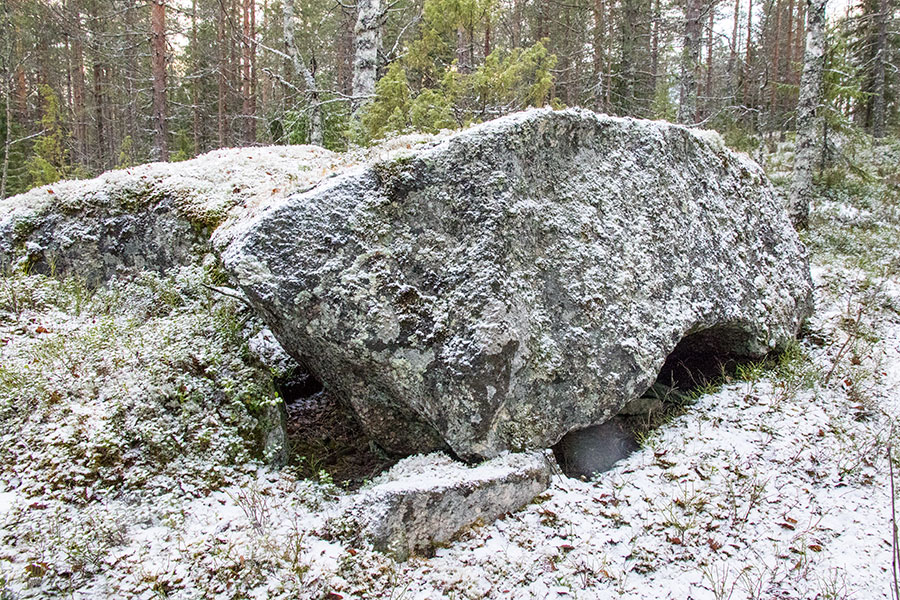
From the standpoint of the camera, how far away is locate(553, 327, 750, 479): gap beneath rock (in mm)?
3928

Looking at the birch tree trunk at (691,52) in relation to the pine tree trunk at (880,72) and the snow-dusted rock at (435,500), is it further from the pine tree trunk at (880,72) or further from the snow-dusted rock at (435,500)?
the pine tree trunk at (880,72)

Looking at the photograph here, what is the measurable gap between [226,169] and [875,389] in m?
7.38

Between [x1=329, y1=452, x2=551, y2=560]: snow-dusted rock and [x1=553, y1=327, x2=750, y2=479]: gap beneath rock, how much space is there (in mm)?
589

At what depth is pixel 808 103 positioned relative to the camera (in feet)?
28.5

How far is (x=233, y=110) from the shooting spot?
21.3 meters

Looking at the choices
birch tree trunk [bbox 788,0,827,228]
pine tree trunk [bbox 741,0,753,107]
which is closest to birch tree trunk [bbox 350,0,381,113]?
birch tree trunk [bbox 788,0,827,228]

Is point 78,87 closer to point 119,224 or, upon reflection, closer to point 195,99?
point 195,99

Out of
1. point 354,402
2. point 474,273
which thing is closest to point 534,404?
point 474,273

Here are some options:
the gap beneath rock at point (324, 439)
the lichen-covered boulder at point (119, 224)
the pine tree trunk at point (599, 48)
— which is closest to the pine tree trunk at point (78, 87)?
the lichen-covered boulder at point (119, 224)

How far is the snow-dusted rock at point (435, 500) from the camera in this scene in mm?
2877

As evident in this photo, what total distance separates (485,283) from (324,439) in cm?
196

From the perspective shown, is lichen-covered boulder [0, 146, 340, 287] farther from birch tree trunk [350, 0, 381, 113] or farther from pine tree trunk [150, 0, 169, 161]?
pine tree trunk [150, 0, 169, 161]

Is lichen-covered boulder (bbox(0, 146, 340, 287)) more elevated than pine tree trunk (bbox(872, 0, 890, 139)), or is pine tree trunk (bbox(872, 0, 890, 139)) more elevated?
pine tree trunk (bbox(872, 0, 890, 139))

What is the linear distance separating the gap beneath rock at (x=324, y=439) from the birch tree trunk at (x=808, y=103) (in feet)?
31.8
